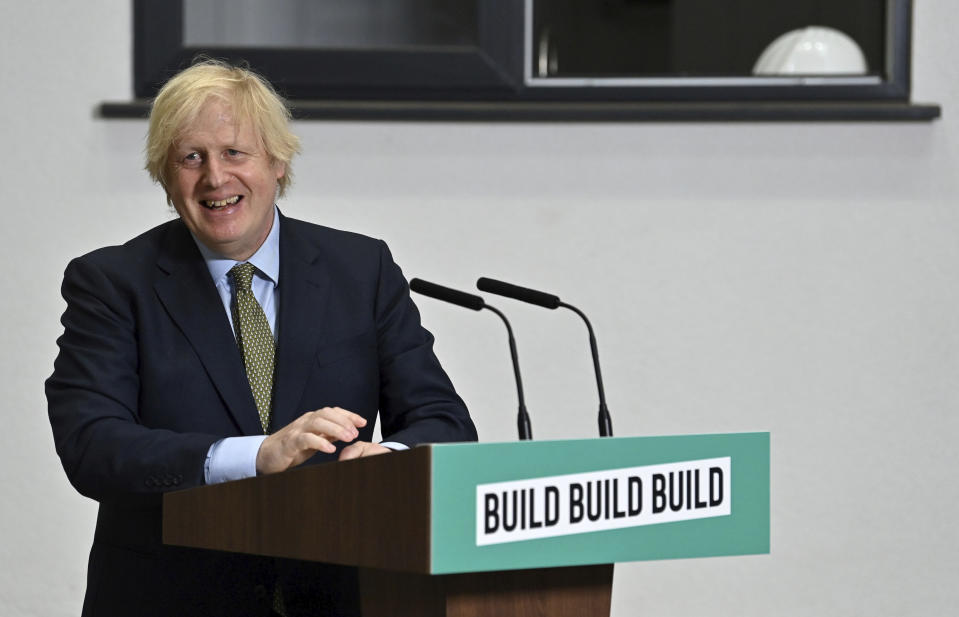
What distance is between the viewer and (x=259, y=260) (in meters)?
2.01

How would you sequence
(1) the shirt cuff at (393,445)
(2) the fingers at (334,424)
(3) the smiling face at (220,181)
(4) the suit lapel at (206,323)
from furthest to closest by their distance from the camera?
(3) the smiling face at (220,181) → (4) the suit lapel at (206,323) → (1) the shirt cuff at (393,445) → (2) the fingers at (334,424)

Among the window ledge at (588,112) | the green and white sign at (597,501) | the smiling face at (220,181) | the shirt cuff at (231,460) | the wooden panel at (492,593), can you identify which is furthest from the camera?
the window ledge at (588,112)

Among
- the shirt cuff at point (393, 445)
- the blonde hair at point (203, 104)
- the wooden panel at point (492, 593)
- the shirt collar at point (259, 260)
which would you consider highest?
the blonde hair at point (203, 104)

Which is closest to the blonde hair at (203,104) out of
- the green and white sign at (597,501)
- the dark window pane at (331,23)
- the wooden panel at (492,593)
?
the wooden panel at (492,593)

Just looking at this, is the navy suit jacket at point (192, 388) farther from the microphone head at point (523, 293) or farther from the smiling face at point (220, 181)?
the microphone head at point (523, 293)

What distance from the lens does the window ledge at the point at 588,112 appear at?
329cm

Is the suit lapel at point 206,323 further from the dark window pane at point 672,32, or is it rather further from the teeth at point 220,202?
the dark window pane at point 672,32

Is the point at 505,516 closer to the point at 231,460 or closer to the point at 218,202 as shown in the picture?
the point at 231,460

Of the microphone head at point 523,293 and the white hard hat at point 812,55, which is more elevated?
the white hard hat at point 812,55

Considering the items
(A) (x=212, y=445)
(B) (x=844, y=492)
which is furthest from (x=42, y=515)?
(B) (x=844, y=492)

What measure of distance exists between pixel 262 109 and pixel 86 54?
5.16ft

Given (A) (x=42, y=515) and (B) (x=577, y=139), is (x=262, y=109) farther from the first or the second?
(A) (x=42, y=515)

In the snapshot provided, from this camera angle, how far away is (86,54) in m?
3.36

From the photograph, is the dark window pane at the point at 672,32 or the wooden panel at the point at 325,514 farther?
the dark window pane at the point at 672,32
